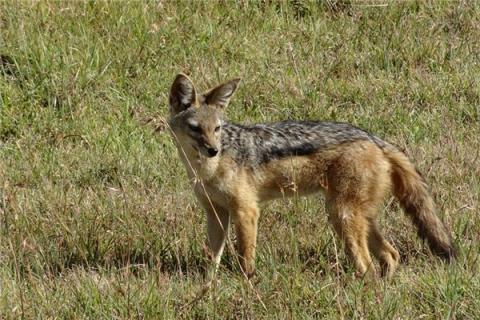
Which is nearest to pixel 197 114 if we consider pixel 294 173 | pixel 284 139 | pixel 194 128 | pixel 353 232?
pixel 194 128

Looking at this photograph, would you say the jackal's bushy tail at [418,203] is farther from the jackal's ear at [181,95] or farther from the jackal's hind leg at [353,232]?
the jackal's ear at [181,95]

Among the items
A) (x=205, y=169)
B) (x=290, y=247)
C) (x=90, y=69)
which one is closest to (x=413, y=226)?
(x=290, y=247)

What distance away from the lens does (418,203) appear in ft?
23.9

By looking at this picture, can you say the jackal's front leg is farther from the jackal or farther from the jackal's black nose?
the jackal's black nose

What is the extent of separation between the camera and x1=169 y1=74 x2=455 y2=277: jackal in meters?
7.23

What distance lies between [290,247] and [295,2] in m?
4.95

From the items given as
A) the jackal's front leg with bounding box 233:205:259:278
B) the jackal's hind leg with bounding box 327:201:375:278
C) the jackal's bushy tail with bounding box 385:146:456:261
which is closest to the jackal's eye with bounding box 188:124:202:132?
the jackal's front leg with bounding box 233:205:259:278

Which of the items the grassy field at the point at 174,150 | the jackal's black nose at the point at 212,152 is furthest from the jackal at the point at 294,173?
the grassy field at the point at 174,150

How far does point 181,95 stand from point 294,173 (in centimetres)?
107

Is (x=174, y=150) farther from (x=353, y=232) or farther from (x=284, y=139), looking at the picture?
(x=353, y=232)

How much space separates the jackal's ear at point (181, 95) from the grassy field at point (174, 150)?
75cm

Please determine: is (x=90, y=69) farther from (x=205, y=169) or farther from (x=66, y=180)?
(x=205, y=169)

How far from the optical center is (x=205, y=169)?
747 cm

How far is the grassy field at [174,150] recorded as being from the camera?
20.9ft
